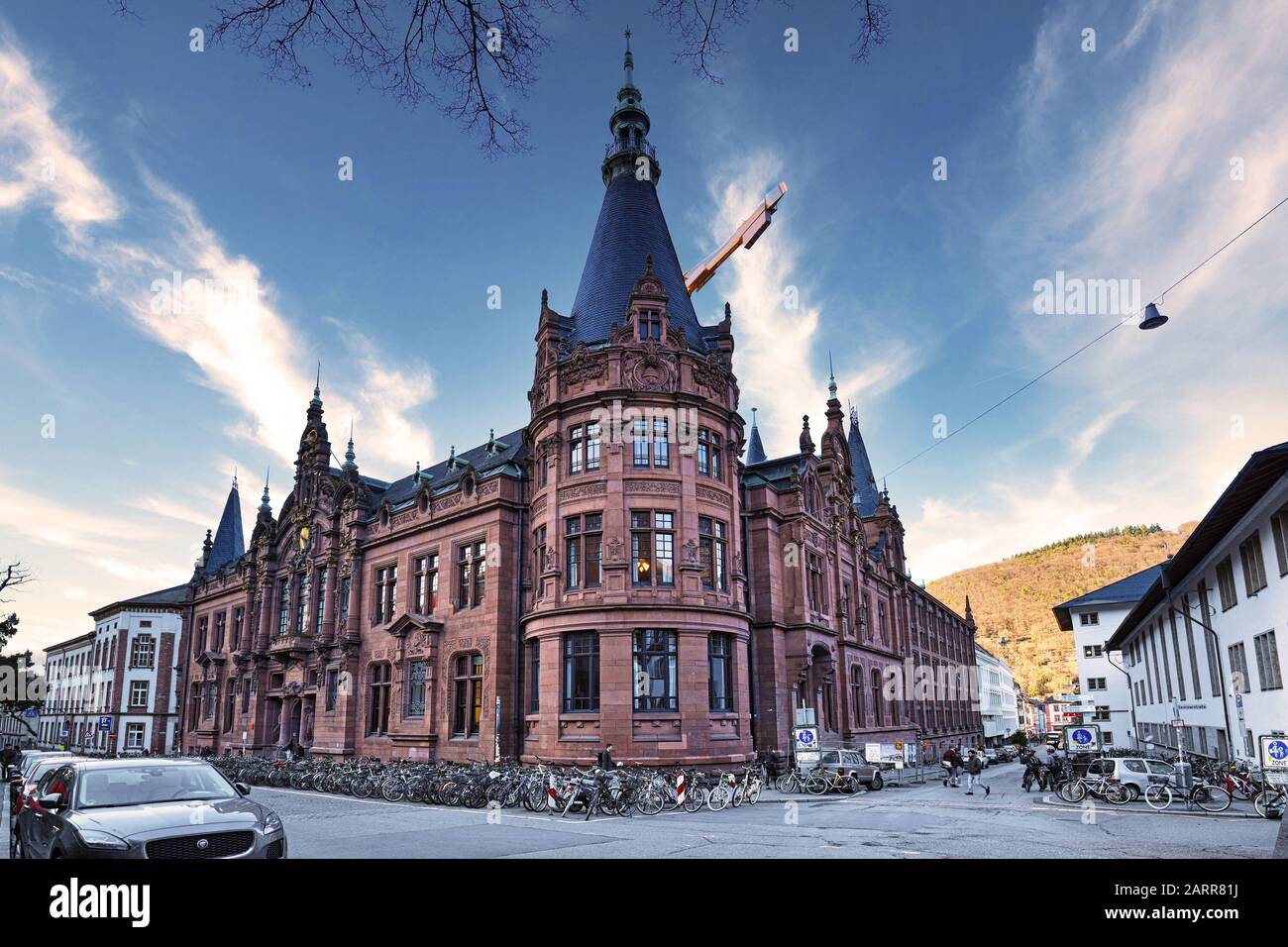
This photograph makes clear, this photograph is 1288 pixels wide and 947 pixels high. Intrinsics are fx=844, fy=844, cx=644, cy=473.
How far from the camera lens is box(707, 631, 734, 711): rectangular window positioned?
31344 mm

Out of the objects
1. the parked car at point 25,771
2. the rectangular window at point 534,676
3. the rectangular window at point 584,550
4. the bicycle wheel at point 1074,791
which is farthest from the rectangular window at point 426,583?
the bicycle wheel at point 1074,791

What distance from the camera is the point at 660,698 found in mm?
30000

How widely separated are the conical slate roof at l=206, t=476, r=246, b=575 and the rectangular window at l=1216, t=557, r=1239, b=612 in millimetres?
73245

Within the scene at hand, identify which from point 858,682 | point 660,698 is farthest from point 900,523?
point 660,698

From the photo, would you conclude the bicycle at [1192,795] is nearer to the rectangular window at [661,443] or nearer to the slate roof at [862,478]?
the rectangular window at [661,443]

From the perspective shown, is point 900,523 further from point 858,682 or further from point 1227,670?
point 1227,670

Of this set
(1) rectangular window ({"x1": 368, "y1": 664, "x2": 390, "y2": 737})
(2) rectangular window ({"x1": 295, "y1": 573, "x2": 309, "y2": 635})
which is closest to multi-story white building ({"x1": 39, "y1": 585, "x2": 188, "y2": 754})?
(2) rectangular window ({"x1": 295, "y1": 573, "x2": 309, "y2": 635})

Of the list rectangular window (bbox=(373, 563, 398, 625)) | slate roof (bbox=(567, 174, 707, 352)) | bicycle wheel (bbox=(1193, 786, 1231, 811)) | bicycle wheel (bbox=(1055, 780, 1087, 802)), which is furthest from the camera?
rectangular window (bbox=(373, 563, 398, 625))

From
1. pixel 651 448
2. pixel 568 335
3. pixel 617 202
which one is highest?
pixel 617 202

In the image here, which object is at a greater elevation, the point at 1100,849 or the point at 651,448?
the point at 651,448

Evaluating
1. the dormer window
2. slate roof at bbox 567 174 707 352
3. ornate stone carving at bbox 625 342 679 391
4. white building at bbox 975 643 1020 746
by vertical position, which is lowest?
white building at bbox 975 643 1020 746

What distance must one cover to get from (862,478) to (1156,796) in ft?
155

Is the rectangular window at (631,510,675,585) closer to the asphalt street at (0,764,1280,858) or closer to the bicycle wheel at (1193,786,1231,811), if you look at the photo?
the asphalt street at (0,764,1280,858)
